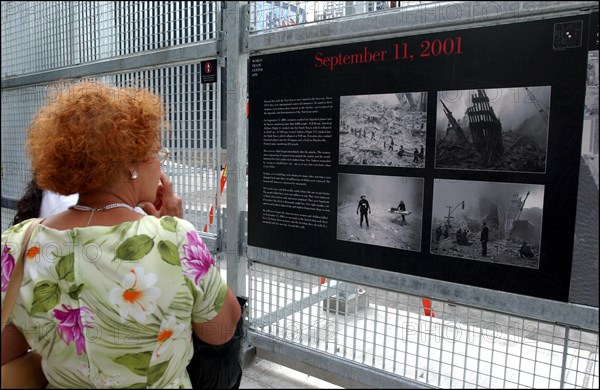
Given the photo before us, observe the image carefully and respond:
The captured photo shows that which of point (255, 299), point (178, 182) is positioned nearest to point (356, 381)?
point (255, 299)

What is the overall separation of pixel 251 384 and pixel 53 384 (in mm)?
1383

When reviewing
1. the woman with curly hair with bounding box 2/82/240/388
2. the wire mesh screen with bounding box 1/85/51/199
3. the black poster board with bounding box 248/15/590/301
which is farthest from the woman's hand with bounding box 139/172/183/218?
the wire mesh screen with bounding box 1/85/51/199

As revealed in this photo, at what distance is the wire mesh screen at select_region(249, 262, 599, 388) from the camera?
214 cm

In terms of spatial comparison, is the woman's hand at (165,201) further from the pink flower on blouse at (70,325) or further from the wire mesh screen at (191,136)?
the wire mesh screen at (191,136)

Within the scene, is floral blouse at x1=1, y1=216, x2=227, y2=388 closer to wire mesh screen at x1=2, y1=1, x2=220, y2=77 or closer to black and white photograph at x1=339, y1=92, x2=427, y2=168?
black and white photograph at x1=339, y1=92, x2=427, y2=168

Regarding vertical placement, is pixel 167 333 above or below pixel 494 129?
below

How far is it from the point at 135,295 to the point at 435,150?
144 cm

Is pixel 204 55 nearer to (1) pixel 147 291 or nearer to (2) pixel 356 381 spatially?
(1) pixel 147 291

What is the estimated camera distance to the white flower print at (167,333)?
1.52m

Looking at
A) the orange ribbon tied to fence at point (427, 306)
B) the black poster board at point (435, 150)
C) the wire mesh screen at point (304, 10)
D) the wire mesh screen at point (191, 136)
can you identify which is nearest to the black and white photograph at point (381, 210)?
the black poster board at point (435, 150)

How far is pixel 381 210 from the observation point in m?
2.35

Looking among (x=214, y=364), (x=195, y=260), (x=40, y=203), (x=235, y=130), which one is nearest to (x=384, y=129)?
(x=235, y=130)

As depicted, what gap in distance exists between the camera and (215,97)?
2984 millimetres

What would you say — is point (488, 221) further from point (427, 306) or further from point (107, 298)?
point (107, 298)
